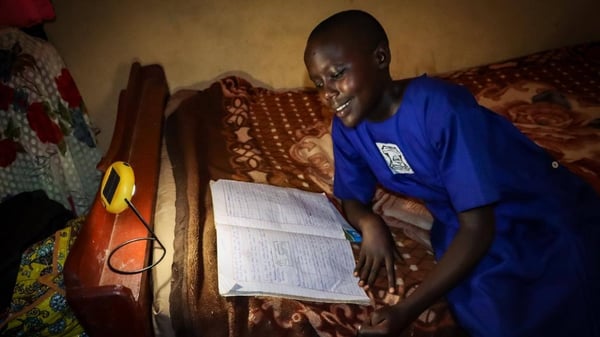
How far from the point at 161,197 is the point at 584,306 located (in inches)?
37.5

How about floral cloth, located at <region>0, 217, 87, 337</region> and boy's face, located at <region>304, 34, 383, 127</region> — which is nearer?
boy's face, located at <region>304, 34, 383, 127</region>

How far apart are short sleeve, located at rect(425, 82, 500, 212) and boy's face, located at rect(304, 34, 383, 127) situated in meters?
0.12

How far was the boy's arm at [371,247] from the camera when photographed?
2.99 ft

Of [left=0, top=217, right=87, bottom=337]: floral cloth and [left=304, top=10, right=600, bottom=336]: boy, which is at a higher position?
[left=304, top=10, right=600, bottom=336]: boy

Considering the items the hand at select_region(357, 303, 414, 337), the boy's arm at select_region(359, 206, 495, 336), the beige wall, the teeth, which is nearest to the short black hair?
the teeth

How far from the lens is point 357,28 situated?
792 millimetres

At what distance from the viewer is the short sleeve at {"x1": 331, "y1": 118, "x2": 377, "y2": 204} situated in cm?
103

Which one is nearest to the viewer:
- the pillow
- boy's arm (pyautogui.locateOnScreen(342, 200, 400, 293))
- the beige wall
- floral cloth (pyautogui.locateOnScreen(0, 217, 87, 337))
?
boy's arm (pyautogui.locateOnScreen(342, 200, 400, 293))

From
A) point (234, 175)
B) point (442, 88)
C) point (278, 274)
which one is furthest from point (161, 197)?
point (442, 88)

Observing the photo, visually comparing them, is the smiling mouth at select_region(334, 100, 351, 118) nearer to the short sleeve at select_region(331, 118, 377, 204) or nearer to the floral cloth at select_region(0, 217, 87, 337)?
the short sleeve at select_region(331, 118, 377, 204)

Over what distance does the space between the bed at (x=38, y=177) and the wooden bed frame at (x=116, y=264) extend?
448mm

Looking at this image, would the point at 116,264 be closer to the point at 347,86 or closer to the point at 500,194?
the point at 347,86

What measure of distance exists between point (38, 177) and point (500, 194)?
1.61 meters

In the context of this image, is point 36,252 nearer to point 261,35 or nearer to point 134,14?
point 134,14
